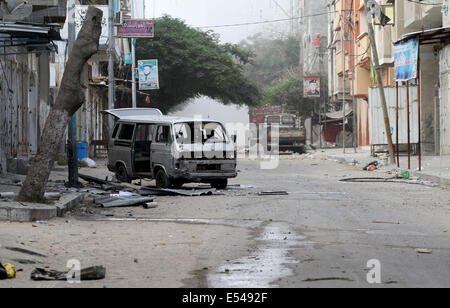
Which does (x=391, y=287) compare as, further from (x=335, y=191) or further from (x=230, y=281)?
(x=335, y=191)

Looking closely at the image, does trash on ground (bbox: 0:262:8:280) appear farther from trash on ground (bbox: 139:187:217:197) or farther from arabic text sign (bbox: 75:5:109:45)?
arabic text sign (bbox: 75:5:109:45)

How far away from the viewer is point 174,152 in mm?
16453

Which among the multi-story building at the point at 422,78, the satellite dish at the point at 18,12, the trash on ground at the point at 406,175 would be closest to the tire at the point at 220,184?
the trash on ground at the point at 406,175

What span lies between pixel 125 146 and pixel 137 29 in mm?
14321

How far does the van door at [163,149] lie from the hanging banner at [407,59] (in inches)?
309

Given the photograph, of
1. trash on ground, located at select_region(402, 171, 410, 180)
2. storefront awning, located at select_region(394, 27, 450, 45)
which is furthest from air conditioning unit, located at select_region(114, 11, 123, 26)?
trash on ground, located at select_region(402, 171, 410, 180)

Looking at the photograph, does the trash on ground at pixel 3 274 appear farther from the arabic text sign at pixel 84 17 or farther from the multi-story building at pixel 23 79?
the arabic text sign at pixel 84 17

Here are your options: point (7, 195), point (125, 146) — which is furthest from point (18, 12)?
point (7, 195)

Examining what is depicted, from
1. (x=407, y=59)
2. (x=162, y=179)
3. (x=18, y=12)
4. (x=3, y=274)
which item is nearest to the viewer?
(x=3, y=274)

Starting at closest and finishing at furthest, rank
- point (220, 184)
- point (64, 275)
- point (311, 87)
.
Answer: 1. point (64, 275)
2. point (220, 184)
3. point (311, 87)

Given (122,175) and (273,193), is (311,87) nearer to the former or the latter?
(122,175)

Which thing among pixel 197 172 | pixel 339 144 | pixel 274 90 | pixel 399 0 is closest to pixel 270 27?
pixel 274 90

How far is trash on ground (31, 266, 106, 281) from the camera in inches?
247

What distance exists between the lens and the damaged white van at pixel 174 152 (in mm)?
16469
